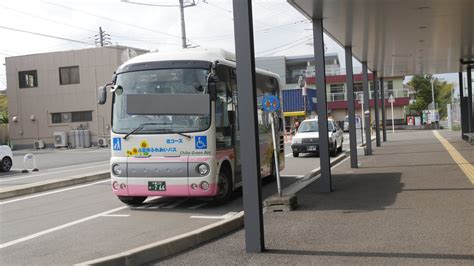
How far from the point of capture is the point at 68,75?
162ft

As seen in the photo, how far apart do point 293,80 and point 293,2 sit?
6579 centimetres

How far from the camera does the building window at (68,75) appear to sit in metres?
49.1

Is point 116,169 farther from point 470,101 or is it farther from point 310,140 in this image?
point 470,101

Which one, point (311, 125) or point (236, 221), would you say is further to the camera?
point (311, 125)

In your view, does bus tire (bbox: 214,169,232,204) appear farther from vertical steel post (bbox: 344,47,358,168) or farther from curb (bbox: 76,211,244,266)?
vertical steel post (bbox: 344,47,358,168)

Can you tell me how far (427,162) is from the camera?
17.2 metres

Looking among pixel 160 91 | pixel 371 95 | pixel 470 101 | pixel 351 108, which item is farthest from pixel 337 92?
pixel 160 91

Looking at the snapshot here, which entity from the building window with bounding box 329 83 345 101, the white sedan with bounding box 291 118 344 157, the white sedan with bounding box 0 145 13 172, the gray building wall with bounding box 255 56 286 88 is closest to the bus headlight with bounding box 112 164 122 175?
the white sedan with bounding box 291 118 344 157

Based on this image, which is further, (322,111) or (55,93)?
(55,93)

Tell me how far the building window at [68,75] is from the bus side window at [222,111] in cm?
4072

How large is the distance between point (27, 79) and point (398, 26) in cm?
4404

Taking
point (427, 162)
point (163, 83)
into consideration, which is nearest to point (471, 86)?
point (427, 162)

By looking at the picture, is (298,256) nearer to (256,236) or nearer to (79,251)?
(256,236)

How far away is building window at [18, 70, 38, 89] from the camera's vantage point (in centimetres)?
5069
